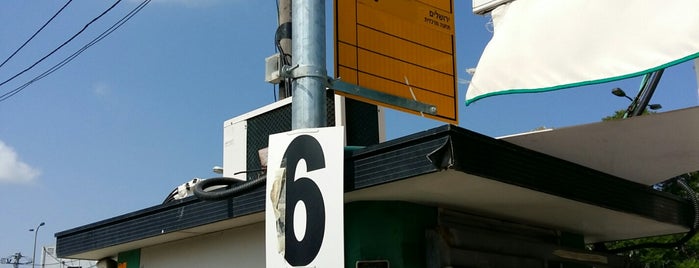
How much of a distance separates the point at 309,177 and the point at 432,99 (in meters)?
1.83

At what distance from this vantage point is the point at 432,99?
6.30 m

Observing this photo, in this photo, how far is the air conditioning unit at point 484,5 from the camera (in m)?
7.12

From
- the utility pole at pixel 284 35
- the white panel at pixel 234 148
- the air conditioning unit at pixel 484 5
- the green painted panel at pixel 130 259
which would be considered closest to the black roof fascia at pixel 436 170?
the green painted panel at pixel 130 259

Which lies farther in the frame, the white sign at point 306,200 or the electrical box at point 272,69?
the electrical box at point 272,69

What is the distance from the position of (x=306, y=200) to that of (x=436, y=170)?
102 centimetres

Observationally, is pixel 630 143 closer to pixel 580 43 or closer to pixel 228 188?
pixel 580 43

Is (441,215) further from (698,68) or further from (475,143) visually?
(698,68)

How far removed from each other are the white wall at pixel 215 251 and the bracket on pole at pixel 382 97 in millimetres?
2091

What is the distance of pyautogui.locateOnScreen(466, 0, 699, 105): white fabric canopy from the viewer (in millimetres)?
5473

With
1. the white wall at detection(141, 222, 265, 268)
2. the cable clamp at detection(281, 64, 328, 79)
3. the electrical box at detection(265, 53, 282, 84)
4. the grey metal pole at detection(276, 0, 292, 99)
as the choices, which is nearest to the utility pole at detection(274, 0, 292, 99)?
the grey metal pole at detection(276, 0, 292, 99)

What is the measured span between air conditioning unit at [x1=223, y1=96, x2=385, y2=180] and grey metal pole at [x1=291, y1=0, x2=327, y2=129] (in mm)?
2606

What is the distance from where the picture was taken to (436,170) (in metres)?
5.33

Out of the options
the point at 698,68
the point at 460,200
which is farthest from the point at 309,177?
the point at 698,68

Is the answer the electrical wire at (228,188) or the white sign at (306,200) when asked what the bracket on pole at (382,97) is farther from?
the electrical wire at (228,188)
